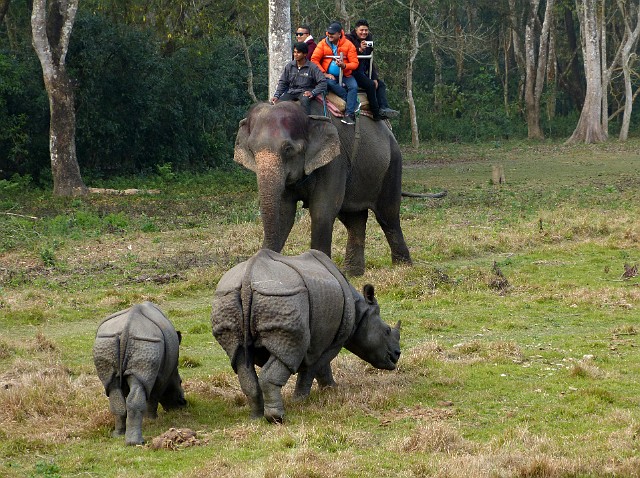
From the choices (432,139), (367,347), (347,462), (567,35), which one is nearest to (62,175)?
(367,347)

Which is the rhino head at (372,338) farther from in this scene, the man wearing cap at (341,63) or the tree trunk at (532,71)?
the tree trunk at (532,71)

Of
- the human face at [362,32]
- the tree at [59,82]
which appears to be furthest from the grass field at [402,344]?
the human face at [362,32]

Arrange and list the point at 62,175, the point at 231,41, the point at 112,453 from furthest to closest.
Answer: the point at 231,41
the point at 62,175
the point at 112,453

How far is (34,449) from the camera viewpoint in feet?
25.1

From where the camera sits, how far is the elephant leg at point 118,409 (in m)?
7.86

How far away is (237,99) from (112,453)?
29904 millimetres

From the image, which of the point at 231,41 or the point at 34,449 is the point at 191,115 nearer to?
the point at 231,41

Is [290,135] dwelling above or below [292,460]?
above

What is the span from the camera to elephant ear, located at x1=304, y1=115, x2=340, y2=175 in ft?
41.0

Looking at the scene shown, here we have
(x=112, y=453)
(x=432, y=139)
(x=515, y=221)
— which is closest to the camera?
(x=112, y=453)

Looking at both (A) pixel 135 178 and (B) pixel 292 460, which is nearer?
(B) pixel 292 460

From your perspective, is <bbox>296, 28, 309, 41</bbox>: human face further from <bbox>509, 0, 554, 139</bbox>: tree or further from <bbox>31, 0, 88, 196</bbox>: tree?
<bbox>509, 0, 554, 139</bbox>: tree

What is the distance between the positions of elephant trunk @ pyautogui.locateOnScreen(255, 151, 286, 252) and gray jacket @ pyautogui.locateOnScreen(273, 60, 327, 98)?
153 cm

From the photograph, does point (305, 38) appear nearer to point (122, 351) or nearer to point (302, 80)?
point (302, 80)
